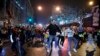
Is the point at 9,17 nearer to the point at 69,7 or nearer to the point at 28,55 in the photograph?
the point at 28,55

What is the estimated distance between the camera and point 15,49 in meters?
15.4

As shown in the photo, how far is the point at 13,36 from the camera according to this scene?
52.9 ft

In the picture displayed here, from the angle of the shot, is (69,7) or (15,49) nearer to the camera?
(15,49)

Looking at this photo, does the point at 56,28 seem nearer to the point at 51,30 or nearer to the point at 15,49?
the point at 51,30

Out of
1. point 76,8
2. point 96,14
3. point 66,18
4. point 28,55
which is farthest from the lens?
point 66,18

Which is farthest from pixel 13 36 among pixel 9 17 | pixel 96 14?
pixel 9 17

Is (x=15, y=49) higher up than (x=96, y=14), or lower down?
lower down

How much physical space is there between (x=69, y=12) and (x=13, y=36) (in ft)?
180

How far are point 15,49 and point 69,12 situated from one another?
55641 mm

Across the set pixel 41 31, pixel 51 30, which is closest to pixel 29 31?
pixel 41 31

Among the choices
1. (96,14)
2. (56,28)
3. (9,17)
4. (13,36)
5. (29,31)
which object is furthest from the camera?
(9,17)

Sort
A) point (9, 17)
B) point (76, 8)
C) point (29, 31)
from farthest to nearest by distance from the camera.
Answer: point (76, 8) → point (9, 17) → point (29, 31)

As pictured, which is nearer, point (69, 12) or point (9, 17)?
point (9, 17)

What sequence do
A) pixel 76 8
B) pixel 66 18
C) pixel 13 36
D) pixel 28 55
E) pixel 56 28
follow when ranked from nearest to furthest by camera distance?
pixel 28 55, pixel 56 28, pixel 13 36, pixel 76 8, pixel 66 18
